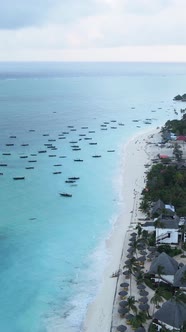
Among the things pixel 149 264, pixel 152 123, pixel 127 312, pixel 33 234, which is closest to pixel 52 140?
pixel 152 123

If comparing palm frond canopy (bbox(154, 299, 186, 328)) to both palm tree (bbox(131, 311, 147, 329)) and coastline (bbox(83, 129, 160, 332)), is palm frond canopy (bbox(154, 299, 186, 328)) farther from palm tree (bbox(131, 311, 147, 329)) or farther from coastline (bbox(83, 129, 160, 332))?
coastline (bbox(83, 129, 160, 332))

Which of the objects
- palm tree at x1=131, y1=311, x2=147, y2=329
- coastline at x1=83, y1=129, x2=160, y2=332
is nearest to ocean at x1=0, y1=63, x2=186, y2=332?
coastline at x1=83, y1=129, x2=160, y2=332

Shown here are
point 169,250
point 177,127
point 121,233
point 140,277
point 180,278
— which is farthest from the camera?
point 177,127

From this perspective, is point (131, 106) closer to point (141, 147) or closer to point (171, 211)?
point (141, 147)

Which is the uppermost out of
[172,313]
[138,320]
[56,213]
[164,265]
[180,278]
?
[164,265]

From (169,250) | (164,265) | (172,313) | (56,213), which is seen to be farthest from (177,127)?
(172,313)

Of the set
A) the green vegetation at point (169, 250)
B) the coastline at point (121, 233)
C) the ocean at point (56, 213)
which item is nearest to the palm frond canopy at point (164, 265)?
the green vegetation at point (169, 250)

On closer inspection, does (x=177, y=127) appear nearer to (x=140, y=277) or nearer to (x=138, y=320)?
(x=140, y=277)

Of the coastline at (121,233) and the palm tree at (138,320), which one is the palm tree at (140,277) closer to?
the coastline at (121,233)
